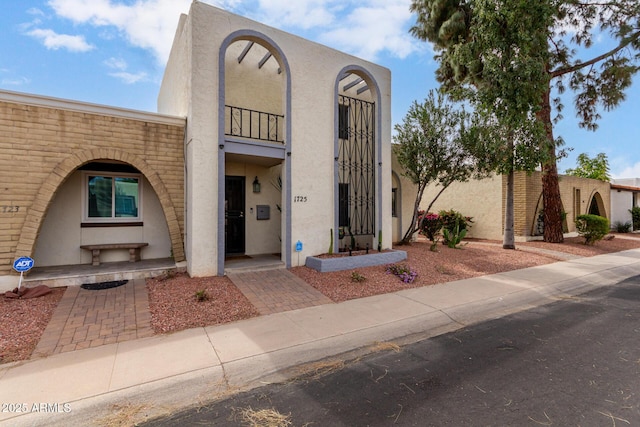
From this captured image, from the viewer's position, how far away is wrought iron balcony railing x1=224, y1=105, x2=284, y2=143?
864cm

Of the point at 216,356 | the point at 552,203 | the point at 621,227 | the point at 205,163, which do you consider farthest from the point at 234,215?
the point at 621,227

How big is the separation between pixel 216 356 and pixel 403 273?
194 inches

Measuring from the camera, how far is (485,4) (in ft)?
31.7

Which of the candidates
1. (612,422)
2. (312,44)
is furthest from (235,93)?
(612,422)

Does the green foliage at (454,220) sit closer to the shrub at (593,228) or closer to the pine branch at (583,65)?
the shrub at (593,228)

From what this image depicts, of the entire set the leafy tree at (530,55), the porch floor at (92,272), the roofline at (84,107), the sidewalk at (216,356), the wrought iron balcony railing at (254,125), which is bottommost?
the sidewalk at (216,356)

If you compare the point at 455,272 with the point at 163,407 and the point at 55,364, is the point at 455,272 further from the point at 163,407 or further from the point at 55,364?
the point at 55,364

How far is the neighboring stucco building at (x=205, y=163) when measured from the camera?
246 inches

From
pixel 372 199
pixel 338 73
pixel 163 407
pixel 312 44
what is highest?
pixel 312 44

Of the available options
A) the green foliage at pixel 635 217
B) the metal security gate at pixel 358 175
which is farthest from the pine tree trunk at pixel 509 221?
the green foliage at pixel 635 217

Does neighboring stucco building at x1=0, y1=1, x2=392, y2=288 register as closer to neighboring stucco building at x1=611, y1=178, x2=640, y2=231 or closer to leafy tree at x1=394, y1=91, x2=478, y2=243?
leafy tree at x1=394, y1=91, x2=478, y2=243

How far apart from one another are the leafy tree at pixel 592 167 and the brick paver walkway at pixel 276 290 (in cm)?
3468

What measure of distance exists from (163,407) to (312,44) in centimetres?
877

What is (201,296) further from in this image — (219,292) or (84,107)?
(84,107)
